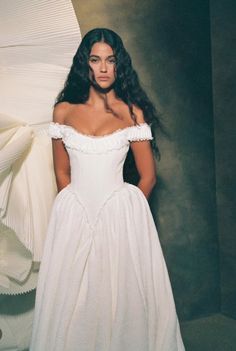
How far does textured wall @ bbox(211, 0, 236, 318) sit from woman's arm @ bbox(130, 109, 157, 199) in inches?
36.7

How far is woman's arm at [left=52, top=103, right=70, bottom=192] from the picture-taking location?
2.20 m

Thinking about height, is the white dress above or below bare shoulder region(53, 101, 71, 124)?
below

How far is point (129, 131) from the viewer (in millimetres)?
2133

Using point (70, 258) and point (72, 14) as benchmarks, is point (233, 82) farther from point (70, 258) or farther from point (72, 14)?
point (70, 258)

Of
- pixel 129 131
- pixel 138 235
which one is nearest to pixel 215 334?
pixel 138 235

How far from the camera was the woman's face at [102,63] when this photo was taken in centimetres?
211

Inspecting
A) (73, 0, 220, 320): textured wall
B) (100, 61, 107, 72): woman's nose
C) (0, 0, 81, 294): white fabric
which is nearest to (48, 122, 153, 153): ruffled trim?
(0, 0, 81, 294): white fabric

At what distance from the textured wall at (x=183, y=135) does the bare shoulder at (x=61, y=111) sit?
74 centimetres

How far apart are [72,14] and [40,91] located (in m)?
0.40

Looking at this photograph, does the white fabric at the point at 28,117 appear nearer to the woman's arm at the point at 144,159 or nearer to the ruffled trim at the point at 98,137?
the ruffled trim at the point at 98,137

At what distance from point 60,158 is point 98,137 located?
25 centimetres

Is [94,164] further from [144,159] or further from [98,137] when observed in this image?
[144,159]

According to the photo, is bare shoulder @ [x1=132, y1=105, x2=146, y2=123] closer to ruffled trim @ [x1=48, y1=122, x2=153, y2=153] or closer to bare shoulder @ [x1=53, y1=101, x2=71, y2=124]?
ruffled trim @ [x1=48, y1=122, x2=153, y2=153]

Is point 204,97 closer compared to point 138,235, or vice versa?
point 138,235
